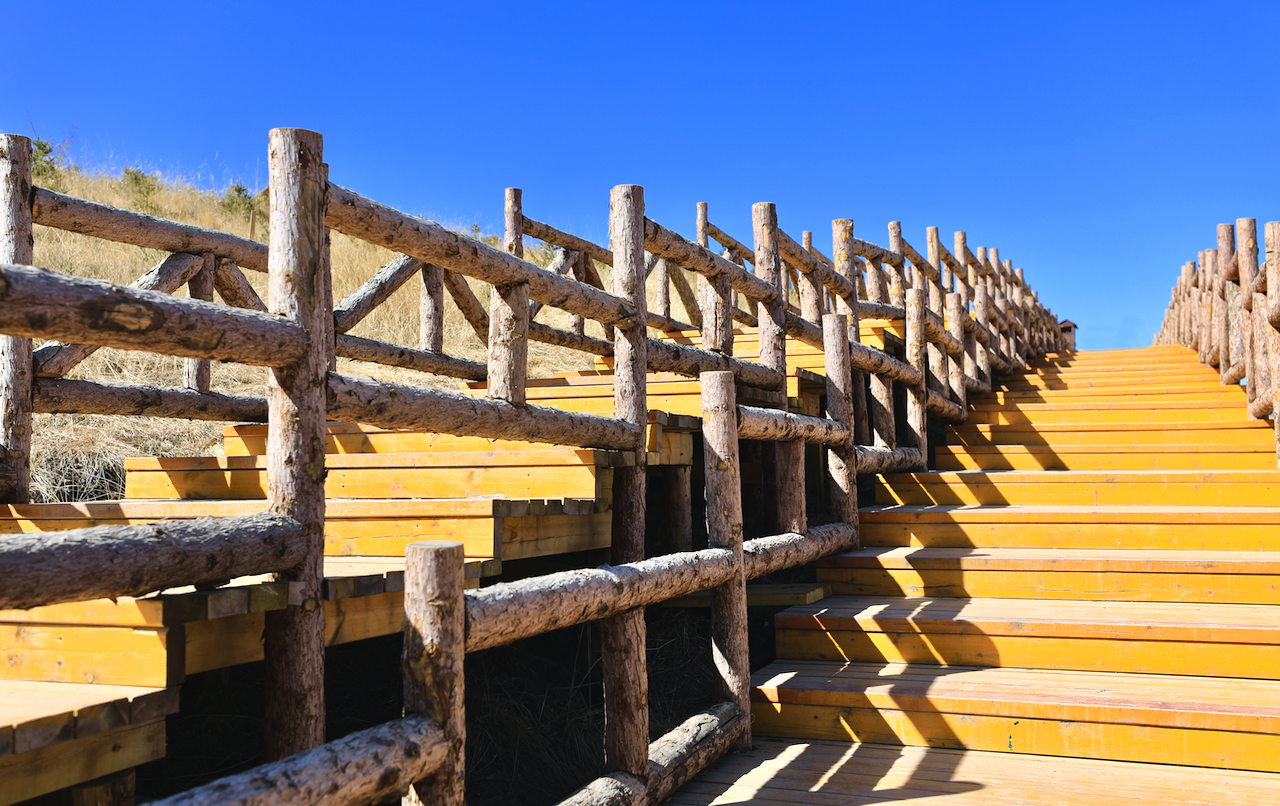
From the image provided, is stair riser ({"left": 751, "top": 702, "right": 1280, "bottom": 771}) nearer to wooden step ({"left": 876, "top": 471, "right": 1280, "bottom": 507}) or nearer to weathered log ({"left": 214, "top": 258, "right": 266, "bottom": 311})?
wooden step ({"left": 876, "top": 471, "right": 1280, "bottom": 507})

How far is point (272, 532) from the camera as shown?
2420mm

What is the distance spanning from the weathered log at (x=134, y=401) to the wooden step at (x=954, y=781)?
278 cm

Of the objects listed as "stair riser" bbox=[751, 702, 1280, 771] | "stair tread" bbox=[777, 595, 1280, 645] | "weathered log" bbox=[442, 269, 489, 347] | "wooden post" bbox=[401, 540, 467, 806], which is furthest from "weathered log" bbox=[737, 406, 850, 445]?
"wooden post" bbox=[401, 540, 467, 806]

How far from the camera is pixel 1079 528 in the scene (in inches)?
207

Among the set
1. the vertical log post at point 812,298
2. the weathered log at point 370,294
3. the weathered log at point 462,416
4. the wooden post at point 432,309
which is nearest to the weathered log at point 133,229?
the weathered log at point 370,294

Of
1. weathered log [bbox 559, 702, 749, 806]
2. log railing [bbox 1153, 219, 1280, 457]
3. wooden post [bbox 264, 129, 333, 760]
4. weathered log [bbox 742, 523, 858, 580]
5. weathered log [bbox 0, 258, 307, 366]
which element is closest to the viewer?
weathered log [bbox 0, 258, 307, 366]

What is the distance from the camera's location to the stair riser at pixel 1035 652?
4016 mm

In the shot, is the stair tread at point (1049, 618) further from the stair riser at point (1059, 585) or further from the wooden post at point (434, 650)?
the wooden post at point (434, 650)

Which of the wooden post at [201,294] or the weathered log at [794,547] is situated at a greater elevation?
the wooden post at [201,294]

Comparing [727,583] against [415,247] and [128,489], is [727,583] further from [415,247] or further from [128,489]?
[128,489]

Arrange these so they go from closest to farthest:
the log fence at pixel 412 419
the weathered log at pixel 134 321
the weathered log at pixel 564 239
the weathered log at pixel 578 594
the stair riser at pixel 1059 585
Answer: the weathered log at pixel 134 321 → the log fence at pixel 412 419 → the weathered log at pixel 578 594 → the stair riser at pixel 1059 585 → the weathered log at pixel 564 239

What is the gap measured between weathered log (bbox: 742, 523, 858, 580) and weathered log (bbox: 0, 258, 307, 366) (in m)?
2.50

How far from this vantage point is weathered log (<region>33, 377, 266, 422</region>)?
159 inches

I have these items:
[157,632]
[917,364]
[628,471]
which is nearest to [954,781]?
[628,471]
